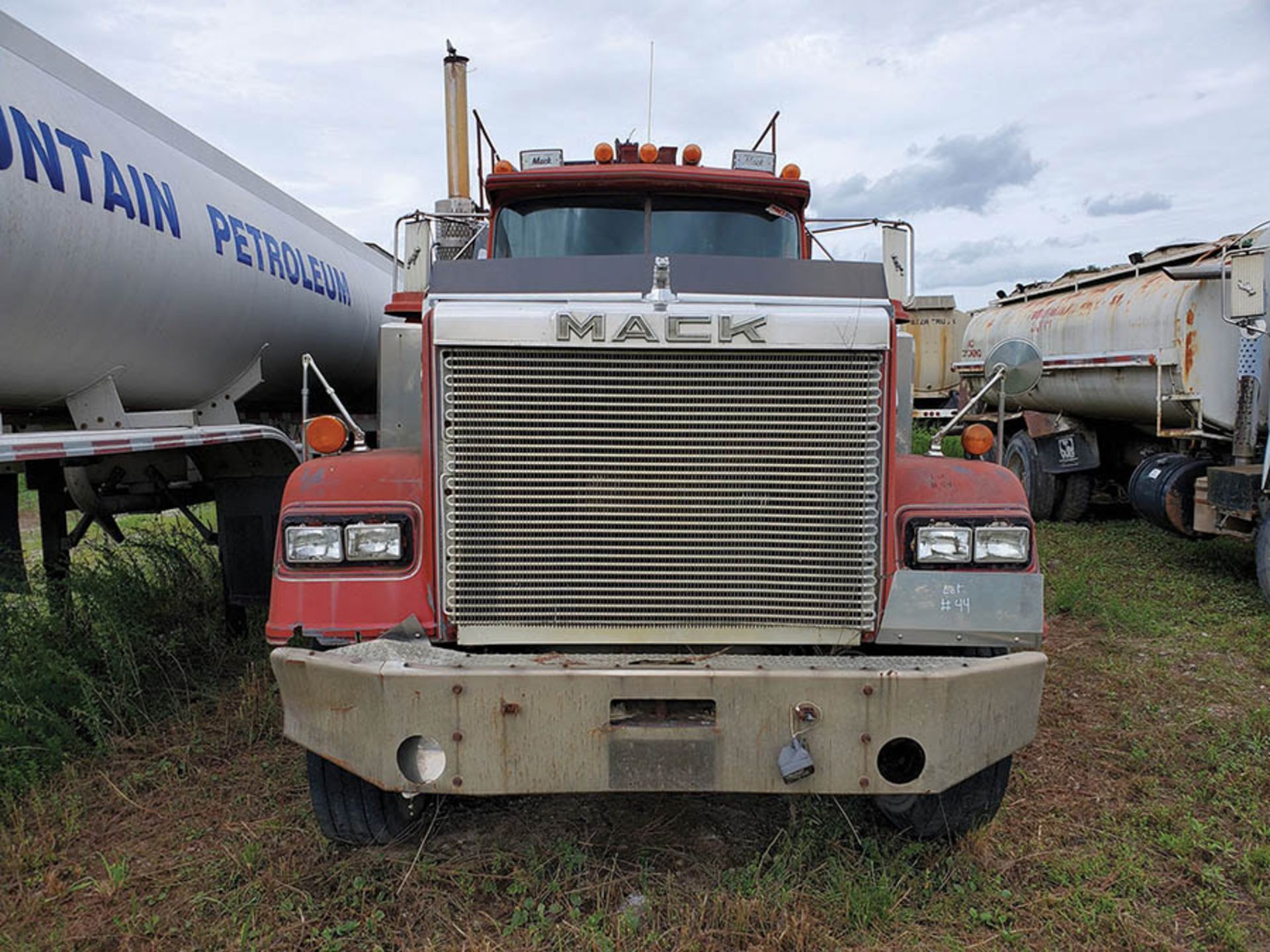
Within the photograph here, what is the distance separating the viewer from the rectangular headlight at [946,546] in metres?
3.07

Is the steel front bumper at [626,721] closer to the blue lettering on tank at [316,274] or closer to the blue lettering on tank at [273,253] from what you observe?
the blue lettering on tank at [273,253]

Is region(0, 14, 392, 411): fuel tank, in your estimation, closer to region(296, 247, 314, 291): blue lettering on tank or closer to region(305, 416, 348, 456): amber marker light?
region(296, 247, 314, 291): blue lettering on tank

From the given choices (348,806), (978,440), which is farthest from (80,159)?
(978,440)

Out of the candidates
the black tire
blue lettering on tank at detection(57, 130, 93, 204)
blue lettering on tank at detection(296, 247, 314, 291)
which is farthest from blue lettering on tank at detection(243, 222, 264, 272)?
the black tire

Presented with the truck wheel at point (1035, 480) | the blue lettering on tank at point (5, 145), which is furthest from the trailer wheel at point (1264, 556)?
the blue lettering on tank at point (5, 145)

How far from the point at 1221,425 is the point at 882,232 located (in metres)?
4.81

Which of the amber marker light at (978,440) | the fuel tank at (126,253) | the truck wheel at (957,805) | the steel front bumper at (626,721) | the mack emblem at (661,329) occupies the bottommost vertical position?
the truck wheel at (957,805)

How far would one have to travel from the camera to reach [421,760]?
2801 millimetres

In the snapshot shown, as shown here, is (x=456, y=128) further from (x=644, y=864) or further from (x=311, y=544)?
(x=644, y=864)

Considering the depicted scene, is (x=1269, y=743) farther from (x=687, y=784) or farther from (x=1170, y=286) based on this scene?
(x=1170, y=286)

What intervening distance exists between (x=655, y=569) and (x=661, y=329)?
0.77 metres

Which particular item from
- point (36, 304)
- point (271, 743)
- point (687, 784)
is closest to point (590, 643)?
point (687, 784)

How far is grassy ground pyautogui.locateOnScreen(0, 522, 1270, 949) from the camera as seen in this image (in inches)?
116

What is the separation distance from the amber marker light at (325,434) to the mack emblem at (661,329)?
1.11 m
